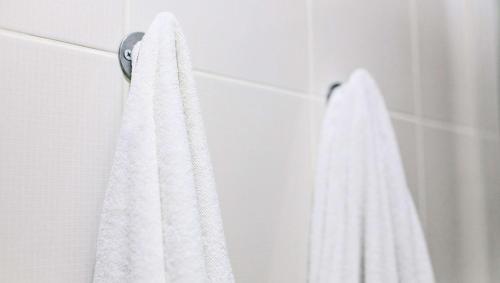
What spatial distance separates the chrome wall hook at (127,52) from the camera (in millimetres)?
551

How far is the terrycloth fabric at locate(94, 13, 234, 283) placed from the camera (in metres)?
0.47

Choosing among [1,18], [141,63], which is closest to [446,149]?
[141,63]

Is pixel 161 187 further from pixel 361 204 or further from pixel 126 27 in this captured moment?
pixel 361 204

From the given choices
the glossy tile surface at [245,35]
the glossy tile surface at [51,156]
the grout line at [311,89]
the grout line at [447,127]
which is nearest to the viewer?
the glossy tile surface at [51,156]

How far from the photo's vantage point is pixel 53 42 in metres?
0.50

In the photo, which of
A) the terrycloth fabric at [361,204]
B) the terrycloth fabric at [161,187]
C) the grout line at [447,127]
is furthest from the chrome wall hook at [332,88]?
the terrycloth fabric at [161,187]

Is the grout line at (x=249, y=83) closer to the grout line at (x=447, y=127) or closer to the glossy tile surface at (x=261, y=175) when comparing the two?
the glossy tile surface at (x=261, y=175)

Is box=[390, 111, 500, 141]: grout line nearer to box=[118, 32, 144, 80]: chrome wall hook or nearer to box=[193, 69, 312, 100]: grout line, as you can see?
box=[193, 69, 312, 100]: grout line

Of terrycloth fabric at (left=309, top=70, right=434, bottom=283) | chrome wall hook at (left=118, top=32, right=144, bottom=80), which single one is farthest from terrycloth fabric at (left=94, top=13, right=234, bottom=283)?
terrycloth fabric at (left=309, top=70, right=434, bottom=283)

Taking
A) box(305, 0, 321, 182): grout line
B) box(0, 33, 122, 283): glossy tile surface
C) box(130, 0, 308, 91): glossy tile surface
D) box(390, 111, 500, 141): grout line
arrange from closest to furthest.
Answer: box(0, 33, 122, 283): glossy tile surface < box(130, 0, 308, 91): glossy tile surface < box(305, 0, 321, 182): grout line < box(390, 111, 500, 141): grout line

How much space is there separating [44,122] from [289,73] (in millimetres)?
362

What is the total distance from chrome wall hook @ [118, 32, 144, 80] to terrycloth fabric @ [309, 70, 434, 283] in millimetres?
317

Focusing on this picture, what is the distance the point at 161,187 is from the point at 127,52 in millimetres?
162

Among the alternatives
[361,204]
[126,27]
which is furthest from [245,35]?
[361,204]
